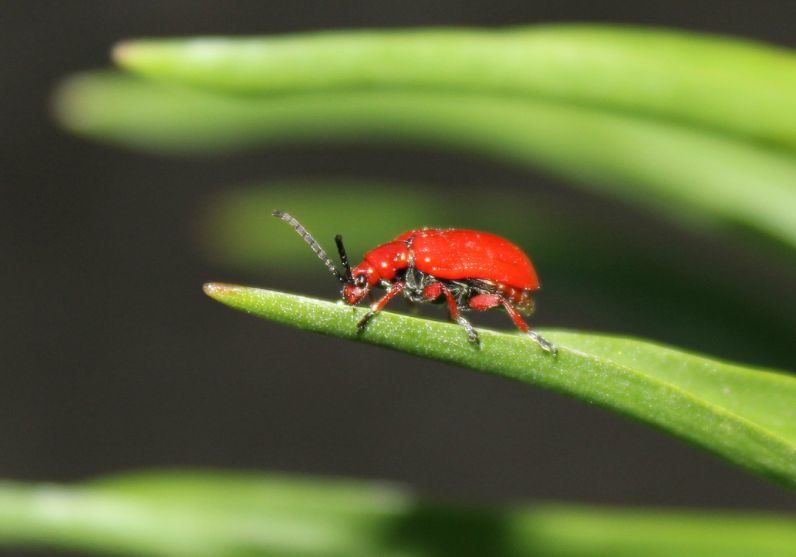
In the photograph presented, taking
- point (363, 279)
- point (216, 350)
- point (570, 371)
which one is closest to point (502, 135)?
point (363, 279)

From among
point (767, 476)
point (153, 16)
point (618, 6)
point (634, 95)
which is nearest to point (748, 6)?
point (618, 6)

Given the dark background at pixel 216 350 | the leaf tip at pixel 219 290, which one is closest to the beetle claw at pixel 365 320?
the leaf tip at pixel 219 290

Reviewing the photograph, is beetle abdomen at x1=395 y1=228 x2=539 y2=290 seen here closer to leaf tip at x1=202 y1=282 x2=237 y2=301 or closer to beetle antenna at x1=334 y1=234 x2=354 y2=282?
beetle antenna at x1=334 y1=234 x2=354 y2=282

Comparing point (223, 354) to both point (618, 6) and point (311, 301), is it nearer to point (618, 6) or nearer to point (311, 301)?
point (618, 6)

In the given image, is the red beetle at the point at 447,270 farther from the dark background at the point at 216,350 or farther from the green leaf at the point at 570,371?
the dark background at the point at 216,350

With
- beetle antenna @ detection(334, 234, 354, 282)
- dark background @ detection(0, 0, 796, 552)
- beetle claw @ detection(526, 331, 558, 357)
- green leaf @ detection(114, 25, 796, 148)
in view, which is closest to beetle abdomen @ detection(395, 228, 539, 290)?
beetle antenna @ detection(334, 234, 354, 282)

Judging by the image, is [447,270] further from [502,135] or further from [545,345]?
[545,345]
